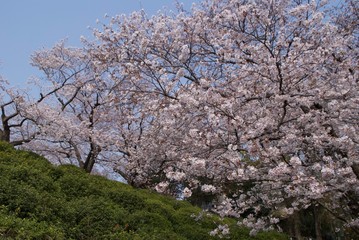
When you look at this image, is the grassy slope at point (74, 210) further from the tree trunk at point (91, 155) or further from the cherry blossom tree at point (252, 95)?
the tree trunk at point (91, 155)

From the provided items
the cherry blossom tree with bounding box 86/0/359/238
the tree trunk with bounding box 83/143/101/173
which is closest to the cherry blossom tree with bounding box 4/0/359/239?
the cherry blossom tree with bounding box 86/0/359/238

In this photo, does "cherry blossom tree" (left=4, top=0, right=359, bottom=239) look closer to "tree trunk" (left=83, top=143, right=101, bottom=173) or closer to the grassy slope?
the grassy slope

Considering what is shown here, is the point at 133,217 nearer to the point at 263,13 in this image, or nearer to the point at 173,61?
the point at 173,61

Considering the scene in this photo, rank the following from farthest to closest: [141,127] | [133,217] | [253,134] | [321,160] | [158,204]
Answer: [141,127] < [158,204] < [133,217] < [321,160] < [253,134]

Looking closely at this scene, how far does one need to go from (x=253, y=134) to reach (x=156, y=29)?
3345 millimetres

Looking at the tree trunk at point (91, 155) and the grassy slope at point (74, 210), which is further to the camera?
the tree trunk at point (91, 155)

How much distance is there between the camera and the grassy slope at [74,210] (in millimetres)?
7055

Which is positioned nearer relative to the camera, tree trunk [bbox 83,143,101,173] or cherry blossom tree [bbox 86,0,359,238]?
cherry blossom tree [bbox 86,0,359,238]

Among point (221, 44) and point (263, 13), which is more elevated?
point (263, 13)

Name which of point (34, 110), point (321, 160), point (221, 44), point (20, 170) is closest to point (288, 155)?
point (321, 160)

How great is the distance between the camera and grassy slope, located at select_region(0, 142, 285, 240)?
7055mm

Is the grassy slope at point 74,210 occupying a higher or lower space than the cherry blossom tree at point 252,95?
lower

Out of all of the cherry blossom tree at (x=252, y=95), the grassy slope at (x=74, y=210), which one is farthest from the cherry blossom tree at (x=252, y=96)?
the grassy slope at (x=74, y=210)

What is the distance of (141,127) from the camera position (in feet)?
50.8
